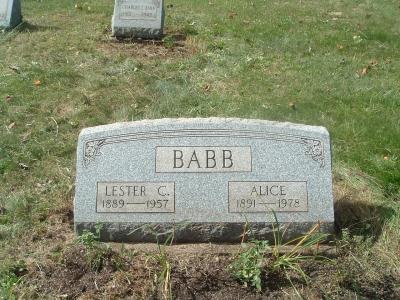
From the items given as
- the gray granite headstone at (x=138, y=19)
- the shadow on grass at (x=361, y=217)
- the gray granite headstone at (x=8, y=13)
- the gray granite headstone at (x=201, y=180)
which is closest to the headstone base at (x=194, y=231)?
the gray granite headstone at (x=201, y=180)

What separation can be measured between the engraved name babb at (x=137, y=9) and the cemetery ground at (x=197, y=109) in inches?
17.4

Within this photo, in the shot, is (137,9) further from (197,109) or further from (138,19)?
(197,109)

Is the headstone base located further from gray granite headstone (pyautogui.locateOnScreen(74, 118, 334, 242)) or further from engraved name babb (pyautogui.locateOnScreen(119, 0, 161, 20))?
engraved name babb (pyautogui.locateOnScreen(119, 0, 161, 20))

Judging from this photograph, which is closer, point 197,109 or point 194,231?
point 194,231

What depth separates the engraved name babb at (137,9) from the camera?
29.6 feet

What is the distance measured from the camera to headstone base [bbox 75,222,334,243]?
3877 millimetres

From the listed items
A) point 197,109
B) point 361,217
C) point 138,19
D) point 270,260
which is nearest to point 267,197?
point 270,260

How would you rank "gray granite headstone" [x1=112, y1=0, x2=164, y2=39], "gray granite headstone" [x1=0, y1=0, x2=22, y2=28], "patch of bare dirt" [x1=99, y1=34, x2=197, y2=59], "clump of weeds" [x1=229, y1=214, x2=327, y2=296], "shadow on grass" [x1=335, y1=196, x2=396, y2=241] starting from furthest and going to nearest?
1. "gray granite headstone" [x1=0, y1=0, x2=22, y2=28]
2. "gray granite headstone" [x1=112, y1=0, x2=164, y2=39]
3. "patch of bare dirt" [x1=99, y1=34, x2=197, y2=59]
4. "shadow on grass" [x1=335, y1=196, x2=396, y2=241]
5. "clump of weeds" [x1=229, y1=214, x2=327, y2=296]

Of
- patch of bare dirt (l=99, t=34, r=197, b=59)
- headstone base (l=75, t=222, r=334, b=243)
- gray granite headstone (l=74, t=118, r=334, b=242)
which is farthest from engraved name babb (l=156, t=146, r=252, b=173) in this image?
patch of bare dirt (l=99, t=34, r=197, b=59)

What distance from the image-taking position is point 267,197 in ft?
12.8

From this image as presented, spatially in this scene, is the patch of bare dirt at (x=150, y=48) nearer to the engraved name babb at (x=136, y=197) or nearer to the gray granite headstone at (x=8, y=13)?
the gray granite headstone at (x=8, y=13)

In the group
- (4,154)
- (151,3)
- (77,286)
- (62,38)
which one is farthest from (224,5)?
(77,286)

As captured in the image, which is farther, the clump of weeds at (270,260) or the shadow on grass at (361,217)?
the shadow on grass at (361,217)

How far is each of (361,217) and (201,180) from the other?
122cm
